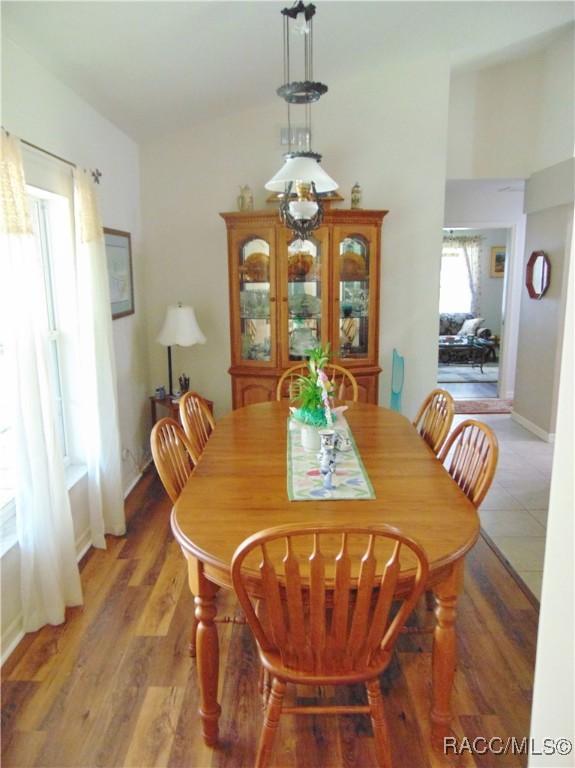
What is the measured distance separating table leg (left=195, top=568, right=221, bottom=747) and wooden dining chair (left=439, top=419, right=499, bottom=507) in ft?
3.10

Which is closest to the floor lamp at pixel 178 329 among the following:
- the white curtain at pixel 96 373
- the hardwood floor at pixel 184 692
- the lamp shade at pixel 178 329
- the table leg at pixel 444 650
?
the lamp shade at pixel 178 329

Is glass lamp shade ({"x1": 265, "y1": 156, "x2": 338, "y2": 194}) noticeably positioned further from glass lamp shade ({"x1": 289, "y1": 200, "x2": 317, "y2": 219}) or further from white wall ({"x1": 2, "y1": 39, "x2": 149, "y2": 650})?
white wall ({"x1": 2, "y1": 39, "x2": 149, "y2": 650})

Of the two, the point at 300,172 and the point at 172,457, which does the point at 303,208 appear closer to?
the point at 300,172

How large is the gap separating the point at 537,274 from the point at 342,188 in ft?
7.56

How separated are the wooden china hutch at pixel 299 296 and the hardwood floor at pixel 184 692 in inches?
72.6

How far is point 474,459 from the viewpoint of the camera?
→ 1.98 metres

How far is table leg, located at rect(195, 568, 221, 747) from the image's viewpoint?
161 cm

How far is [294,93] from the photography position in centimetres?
237

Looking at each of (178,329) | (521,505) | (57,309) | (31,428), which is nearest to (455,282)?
(521,505)

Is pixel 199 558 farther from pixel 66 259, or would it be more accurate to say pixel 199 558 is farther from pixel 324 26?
pixel 324 26

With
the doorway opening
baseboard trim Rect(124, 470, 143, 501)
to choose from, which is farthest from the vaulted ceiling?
the doorway opening

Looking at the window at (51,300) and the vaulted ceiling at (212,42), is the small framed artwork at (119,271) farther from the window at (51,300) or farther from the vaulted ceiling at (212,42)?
the vaulted ceiling at (212,42)

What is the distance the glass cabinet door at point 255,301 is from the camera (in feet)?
12.8

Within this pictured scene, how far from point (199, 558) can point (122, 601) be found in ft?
4.07
